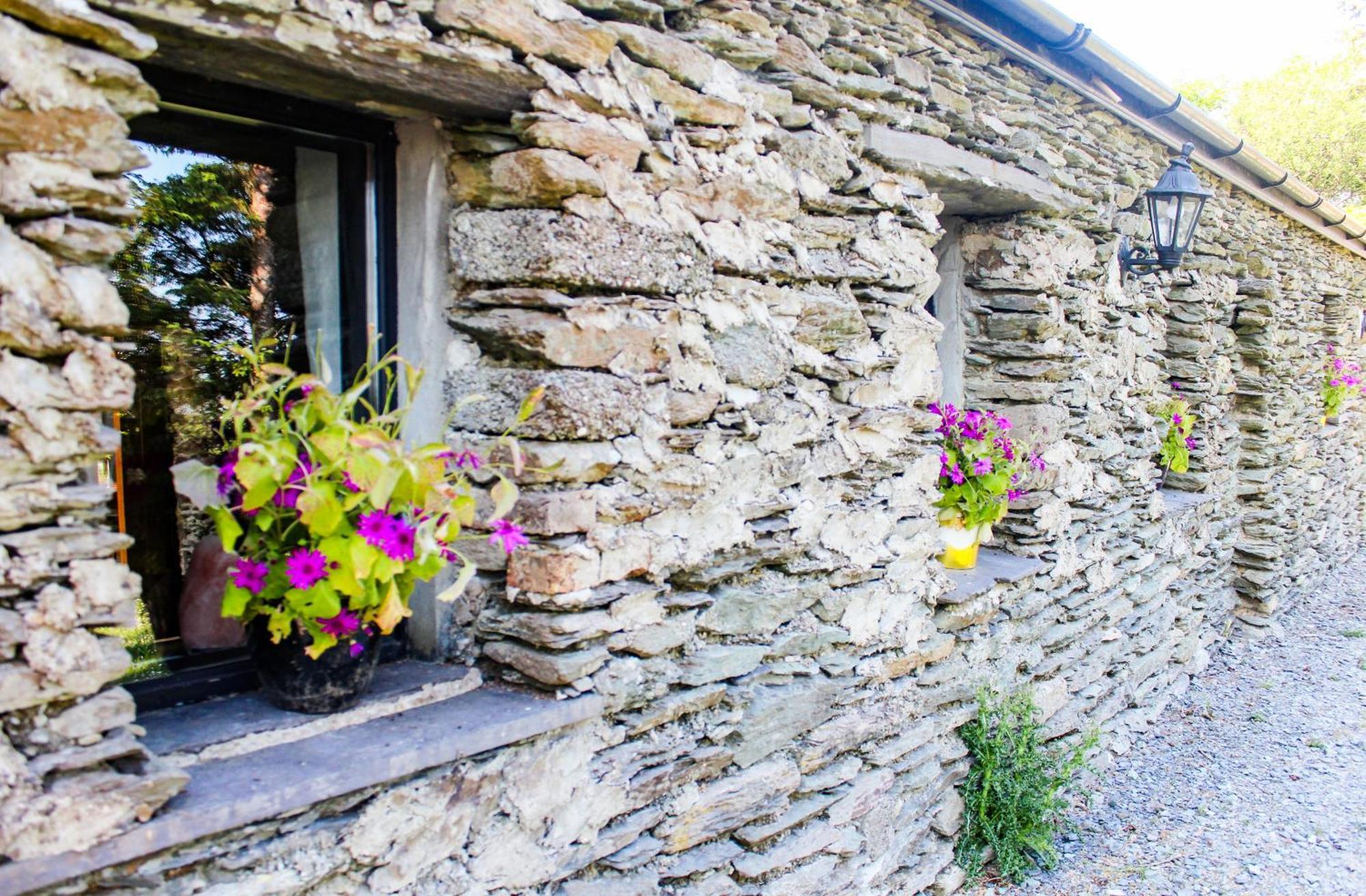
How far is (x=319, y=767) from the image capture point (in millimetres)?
1607

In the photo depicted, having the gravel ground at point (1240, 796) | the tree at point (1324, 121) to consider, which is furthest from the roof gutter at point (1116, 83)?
the tree at point (1324, 121)

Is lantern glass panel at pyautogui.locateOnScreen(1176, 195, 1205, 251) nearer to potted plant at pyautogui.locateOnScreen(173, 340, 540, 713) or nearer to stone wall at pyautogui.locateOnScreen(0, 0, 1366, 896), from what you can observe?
stone wall at pyautogui.locateOnScreen(0, 0, 1366, 896)

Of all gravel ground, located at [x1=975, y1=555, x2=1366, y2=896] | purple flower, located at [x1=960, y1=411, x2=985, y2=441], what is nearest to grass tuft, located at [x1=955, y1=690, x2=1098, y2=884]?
gravel ground, located at [x1=975, y1=555, x2=1366, y2=896]

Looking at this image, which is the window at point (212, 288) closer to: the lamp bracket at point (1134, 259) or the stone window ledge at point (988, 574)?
the stone window ledge at point (988, 574)

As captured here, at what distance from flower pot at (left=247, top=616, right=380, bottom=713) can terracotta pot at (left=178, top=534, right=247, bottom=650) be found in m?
0.13

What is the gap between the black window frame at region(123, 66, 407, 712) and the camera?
1.74 m

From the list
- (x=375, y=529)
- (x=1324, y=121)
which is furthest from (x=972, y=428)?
(x=1324, y=121)

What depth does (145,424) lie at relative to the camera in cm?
184

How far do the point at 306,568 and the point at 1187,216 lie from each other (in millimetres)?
4427

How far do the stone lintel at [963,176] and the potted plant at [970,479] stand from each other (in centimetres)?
79

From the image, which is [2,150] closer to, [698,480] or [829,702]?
[698,480]

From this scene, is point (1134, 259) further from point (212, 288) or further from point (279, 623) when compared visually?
point (279, 623)

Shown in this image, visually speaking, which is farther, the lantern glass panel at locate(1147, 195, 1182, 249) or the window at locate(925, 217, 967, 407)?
the lantern glass panel at locate(1147, 195, 1182, 249)

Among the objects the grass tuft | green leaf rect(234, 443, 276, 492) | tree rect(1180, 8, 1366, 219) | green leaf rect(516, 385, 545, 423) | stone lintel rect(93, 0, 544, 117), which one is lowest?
the grass tuft
